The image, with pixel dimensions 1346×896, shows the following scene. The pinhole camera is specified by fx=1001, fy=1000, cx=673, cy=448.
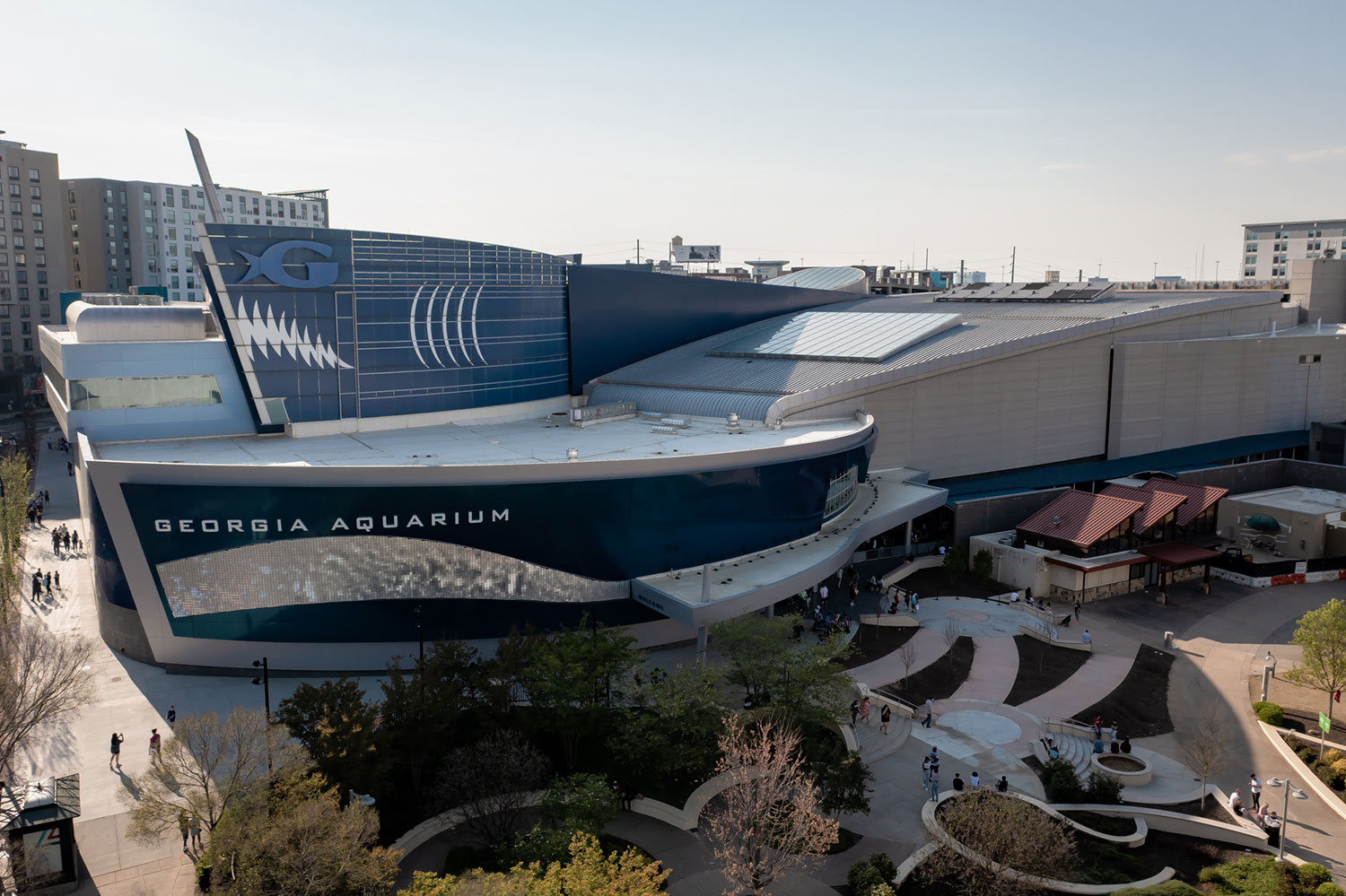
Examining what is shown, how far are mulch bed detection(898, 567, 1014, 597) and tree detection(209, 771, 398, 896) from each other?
33.7 m

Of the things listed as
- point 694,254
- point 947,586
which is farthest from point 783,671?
point 694,254

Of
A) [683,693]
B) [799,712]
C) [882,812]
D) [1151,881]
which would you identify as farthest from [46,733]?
[1151,881]

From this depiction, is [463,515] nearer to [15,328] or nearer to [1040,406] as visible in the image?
[1040,406]

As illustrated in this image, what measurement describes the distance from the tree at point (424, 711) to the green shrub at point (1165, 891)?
18.5 meters

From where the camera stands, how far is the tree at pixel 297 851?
21812 millimetres

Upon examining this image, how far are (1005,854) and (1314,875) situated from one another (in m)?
8.10

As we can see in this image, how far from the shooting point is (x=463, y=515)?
3634cm

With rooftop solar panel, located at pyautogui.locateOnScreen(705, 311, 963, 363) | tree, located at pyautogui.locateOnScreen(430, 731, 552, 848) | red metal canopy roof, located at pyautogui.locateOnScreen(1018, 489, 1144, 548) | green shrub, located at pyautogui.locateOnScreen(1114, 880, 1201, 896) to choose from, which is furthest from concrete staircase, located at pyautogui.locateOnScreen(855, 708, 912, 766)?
rooftop solar panel, located at pyautogui.locateOnScreen(705, 311, 963, 363)

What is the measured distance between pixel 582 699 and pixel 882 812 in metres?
9.59

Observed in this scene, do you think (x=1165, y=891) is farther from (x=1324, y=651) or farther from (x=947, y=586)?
(x=947, y=586)

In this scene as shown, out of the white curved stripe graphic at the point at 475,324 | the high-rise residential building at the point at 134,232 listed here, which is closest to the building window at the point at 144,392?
the white curved stripe graphic at the point at 475,324

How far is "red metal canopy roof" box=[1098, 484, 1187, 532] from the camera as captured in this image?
52.4 m

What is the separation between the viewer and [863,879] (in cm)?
2534

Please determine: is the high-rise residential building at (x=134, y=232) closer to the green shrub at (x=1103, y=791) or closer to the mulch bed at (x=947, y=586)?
the mulch bed at (x=947, y=586)
